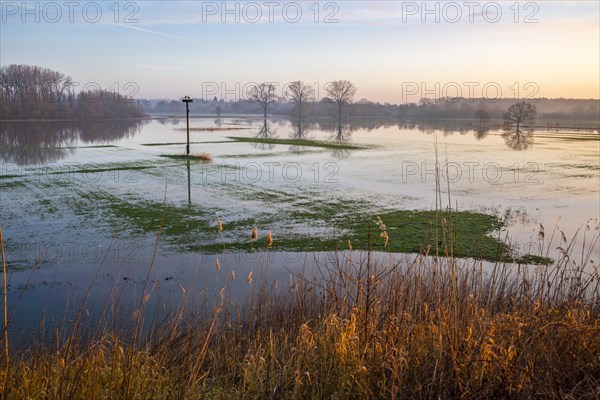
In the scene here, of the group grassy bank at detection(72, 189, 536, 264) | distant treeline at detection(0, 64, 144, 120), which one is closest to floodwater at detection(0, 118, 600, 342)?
grassy bank at detection(72, 189, 536, 264)

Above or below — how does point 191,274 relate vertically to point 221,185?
below

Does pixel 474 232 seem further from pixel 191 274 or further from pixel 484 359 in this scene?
pixel 484 359

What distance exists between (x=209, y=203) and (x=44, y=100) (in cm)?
10102

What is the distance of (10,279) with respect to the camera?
1064 centimetres

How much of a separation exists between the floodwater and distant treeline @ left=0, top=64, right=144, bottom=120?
63668 millimetres

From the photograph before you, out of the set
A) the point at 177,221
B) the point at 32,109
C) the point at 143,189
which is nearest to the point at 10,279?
the point at 177,221

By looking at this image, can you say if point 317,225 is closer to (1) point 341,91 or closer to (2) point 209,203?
(2) point 209,203

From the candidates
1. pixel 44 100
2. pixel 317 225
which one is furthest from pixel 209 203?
pixel 44 100

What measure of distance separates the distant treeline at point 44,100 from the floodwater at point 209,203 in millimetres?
63668

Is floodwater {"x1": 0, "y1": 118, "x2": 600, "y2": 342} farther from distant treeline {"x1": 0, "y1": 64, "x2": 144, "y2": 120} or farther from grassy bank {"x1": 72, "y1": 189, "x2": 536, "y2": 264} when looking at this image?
distant treeline {"x1": 0, "y1": 64, "x2": 144, "y2": 120}

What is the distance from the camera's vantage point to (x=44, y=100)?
104m

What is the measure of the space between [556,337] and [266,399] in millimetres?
2687

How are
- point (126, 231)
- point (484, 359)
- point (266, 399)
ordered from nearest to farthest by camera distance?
point (484, 359)
point (266, 399)
point (126, 231)

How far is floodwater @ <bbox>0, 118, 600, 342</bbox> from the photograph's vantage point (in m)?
10.8
